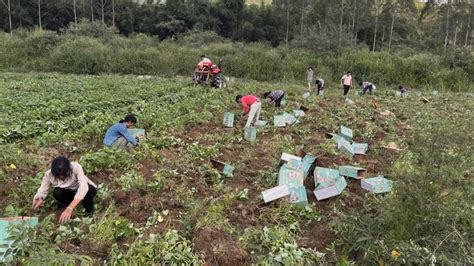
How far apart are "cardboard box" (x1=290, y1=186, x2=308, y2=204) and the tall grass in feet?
54.0

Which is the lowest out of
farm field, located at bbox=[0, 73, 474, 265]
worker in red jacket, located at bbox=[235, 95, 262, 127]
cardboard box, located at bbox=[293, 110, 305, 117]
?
farm field, located at bbox=[0, 73, 474, 265]

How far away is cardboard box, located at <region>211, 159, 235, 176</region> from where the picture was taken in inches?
212

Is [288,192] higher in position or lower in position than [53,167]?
lower

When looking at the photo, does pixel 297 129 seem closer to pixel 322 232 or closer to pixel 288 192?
pixel 288 192

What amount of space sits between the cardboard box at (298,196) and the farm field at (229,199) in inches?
4.0

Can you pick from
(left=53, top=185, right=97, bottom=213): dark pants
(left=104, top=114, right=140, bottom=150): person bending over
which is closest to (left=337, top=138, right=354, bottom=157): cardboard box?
(left=104, top=114, right=140, bottom=150): person bending over

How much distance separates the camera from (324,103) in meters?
11.3

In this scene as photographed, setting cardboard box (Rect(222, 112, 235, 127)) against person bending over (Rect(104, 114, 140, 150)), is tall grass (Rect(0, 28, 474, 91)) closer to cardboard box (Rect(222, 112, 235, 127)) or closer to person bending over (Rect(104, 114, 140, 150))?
cardboard box (Rect(222, 112, 235, 127))

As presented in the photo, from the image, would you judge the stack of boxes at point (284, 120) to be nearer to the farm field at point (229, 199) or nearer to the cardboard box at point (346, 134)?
the farm field at point (229, 199)

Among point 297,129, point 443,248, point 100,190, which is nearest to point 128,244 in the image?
point 100,190

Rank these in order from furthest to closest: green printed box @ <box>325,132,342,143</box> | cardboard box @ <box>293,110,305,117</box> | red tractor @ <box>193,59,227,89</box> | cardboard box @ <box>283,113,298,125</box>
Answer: red tractor @ <box>193,59,227,89</box>, cardboard box @ <box>293,110,305,117</box>, cardboard box @ <box>283,113,298,125</box>, green printed box @ <box>325,132,342,143</box>

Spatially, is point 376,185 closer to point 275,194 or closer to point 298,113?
point 275,194

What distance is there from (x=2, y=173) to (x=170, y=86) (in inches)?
358

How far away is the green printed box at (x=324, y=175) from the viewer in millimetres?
4973
